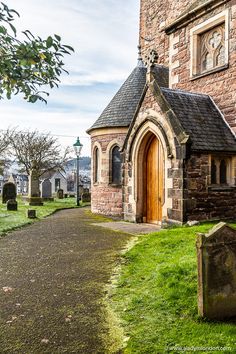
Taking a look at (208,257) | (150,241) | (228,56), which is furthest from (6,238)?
(228,56)

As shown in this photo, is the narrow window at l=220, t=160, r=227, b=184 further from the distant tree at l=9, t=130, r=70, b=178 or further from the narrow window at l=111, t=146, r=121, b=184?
the distant tree at l=9, t=130, r=70, b=178

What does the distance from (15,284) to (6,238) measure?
176 inches

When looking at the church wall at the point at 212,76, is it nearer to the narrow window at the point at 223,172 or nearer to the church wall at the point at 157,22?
the narrow window at the point at 223,172

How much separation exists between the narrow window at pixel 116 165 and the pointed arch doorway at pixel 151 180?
396 cm

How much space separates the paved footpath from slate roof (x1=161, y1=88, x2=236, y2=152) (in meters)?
A: 3.77

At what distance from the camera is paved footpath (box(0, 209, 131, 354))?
3.32 m

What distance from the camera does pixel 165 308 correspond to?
3996 millimetres

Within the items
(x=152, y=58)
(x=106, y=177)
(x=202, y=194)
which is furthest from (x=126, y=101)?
(x=202, y=194)

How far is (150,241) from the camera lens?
25.5 feet

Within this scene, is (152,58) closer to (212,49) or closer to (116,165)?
(212,49)

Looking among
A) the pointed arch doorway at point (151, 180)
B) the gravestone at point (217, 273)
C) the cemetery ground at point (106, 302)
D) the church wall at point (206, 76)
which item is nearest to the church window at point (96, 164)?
the pointed arch doorway at point (151, 180)

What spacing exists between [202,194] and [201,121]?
240 centimetres

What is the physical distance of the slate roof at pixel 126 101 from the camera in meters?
15.5

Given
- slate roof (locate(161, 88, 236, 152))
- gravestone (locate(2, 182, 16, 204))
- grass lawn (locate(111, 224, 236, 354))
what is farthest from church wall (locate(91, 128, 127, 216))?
grass lawn (locate(111, 224, 236, 354))
